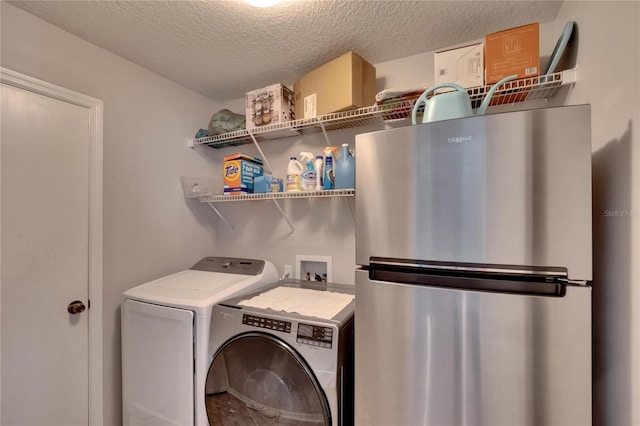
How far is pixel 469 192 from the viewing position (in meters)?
0.84

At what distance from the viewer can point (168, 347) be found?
4.73ft

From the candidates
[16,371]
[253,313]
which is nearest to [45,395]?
[16,371]

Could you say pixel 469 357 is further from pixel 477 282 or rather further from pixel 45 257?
pixel 45 257

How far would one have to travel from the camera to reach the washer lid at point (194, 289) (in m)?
1.45

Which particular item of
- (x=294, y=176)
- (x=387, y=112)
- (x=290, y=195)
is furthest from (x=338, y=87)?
(x=290, y=195)

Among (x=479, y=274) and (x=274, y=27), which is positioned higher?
(x=274, y=27)

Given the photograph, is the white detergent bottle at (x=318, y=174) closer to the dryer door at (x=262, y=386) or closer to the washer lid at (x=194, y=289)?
the washer lid at (x=194, y=289)

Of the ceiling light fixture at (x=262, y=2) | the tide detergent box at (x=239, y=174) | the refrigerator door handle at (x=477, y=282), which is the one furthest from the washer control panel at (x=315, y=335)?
the ceiling light fixture at (x=262, y=2)

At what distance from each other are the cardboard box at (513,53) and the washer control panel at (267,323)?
4.84 feet

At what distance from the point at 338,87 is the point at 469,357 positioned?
1.44 m

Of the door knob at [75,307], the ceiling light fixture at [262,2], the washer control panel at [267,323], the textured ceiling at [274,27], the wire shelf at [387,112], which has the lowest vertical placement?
the door knob at [75,307]

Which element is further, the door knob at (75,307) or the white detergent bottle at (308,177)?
the white detergent bottle at (308,177)

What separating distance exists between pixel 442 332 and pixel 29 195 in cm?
196

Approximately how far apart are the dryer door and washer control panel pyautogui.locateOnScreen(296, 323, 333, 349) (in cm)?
7
